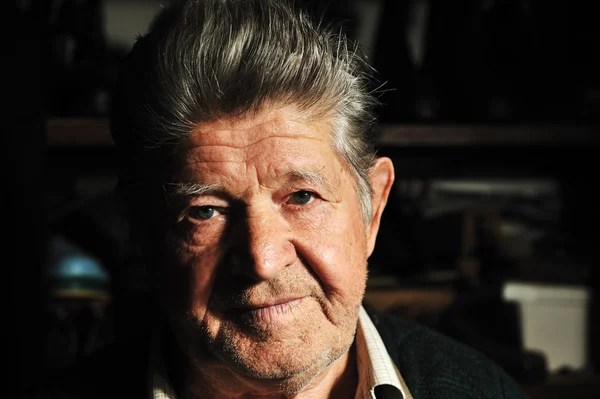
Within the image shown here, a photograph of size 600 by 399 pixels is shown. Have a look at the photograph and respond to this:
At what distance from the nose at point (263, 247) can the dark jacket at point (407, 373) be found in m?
0.29

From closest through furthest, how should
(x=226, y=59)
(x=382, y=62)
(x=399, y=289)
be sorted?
(x=226, y=59) < (x=399, y=289) < (x=382, y=62)

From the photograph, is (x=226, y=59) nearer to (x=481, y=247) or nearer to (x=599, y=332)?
(x=481, y=247)

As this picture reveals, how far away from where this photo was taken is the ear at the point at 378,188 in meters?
1.10

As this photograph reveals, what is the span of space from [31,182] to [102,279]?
0.91 feet

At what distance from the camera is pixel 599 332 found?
5.25 feet

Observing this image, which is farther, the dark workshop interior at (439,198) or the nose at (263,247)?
the dark workshop interior at (439,198)

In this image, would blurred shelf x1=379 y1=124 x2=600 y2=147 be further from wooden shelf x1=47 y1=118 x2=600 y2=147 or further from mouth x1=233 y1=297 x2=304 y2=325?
mouth x1=233 y1=297 x2=304 y2=325

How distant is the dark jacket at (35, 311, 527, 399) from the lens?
1123 millimetres

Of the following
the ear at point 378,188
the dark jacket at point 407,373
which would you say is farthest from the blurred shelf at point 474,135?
the dark jacket at point 407,373

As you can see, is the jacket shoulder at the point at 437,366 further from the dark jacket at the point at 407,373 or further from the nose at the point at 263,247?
the nose at the point at 263,247

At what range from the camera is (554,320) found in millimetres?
1607

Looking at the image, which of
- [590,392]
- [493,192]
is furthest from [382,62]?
[590,392]

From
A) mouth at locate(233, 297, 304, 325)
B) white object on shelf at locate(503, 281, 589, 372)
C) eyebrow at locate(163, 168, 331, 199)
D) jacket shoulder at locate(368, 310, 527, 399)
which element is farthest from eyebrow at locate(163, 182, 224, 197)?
white object on shelf at locate(503, 281, 589, 372)

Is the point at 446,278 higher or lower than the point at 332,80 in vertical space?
lower
